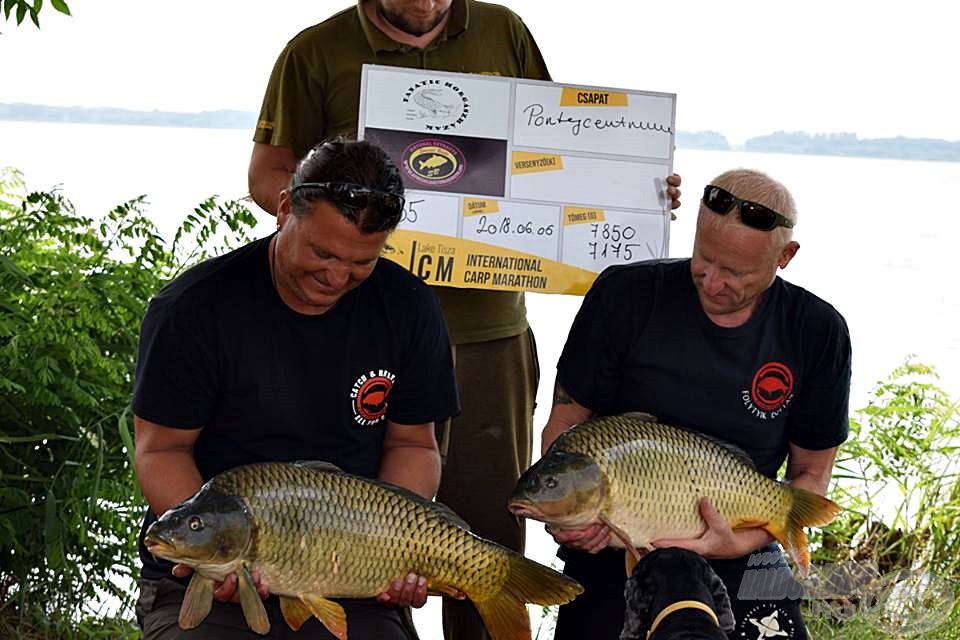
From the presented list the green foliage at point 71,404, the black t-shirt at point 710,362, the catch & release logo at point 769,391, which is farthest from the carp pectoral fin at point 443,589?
the green foliage at point 71,404

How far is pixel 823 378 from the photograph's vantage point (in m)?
3.25

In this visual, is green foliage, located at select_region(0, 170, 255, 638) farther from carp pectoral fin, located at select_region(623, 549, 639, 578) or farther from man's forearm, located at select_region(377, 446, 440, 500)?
carp pectoral fin, located at select_region(623, 549, 639, 578)

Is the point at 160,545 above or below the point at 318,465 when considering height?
below

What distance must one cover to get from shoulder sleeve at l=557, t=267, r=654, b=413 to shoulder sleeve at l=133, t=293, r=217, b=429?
89 centimetres

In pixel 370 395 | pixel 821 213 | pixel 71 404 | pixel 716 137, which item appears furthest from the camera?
pixel 821 213

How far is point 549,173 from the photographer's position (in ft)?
12.6

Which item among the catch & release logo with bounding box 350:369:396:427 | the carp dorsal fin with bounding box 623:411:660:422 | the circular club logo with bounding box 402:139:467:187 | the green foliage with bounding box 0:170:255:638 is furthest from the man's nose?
the green foliage with bounding box 0:170:255:638

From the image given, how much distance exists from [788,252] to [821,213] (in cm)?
755

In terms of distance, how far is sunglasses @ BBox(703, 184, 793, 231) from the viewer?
3020 millimetres

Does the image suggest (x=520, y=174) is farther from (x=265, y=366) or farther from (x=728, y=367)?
(x=265, y=366)

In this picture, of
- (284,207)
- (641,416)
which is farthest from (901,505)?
(284,207)

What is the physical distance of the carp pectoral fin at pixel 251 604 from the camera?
2.62m

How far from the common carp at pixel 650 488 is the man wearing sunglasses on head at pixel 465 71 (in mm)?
703

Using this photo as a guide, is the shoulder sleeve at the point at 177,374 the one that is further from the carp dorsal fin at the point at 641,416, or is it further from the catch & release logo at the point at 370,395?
the carp dorsal fin at the point at 641,416
